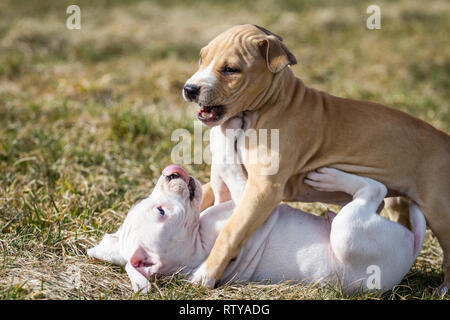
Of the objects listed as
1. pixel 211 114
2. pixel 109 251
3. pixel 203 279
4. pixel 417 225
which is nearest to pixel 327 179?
pixel 417 225

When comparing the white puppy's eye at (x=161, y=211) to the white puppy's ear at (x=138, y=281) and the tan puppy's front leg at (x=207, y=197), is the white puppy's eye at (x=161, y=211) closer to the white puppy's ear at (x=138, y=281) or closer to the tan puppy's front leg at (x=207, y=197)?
the white puppy's ear at (x=138, y=281)

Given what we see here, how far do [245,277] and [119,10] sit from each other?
973 centimetres

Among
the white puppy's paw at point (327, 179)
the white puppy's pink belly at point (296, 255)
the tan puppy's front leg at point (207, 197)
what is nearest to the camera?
the white puppy's pink belly at point (296, 255)

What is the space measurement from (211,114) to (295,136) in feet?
1.86

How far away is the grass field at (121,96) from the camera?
360 cm

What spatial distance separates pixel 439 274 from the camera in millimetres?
4074

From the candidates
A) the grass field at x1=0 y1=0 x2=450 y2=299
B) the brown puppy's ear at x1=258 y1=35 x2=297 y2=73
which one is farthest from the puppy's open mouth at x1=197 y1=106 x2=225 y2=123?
the grass field at x1=0 y1=0 x2=450 y2=299

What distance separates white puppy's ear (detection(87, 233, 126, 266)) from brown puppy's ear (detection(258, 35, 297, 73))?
149cm

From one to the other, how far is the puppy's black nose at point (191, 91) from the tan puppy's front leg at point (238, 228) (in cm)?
65

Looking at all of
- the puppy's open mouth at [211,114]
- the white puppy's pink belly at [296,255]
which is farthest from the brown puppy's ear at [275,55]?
the white puppy's pink belly at [296,255]

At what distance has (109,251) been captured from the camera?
139 inches

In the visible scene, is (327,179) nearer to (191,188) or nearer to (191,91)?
(191,188)
